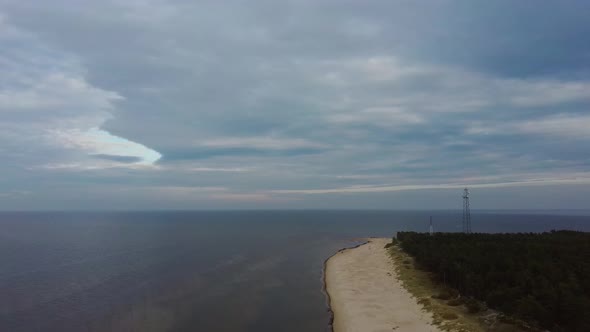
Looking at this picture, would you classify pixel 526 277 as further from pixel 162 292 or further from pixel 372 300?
pixel 162 292

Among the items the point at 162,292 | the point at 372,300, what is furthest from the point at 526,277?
the point at 162,292

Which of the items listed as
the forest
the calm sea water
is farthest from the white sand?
the forest

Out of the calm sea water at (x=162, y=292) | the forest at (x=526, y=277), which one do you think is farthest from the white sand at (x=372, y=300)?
the forest at (x=526, y=277)

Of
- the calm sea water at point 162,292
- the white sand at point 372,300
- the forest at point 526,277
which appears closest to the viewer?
the forest at point 526,277

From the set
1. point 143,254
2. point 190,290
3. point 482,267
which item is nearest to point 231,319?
point 190,290

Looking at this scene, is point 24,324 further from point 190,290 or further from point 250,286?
point 250,286

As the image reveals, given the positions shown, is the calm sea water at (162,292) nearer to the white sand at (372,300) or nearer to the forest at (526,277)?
the white sand at (372,300)
